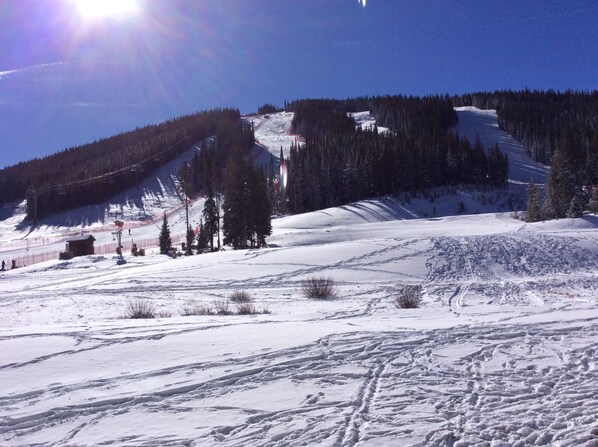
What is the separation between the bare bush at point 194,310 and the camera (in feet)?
45.0

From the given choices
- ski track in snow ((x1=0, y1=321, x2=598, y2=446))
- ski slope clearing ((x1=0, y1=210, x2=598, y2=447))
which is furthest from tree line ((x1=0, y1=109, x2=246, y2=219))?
ski track in snow ((x1=0, y1=321, x2=598, y2=446))

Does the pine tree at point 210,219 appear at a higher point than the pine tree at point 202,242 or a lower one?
higher

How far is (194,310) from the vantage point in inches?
569

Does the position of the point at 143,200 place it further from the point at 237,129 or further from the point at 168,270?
the point at 168,270

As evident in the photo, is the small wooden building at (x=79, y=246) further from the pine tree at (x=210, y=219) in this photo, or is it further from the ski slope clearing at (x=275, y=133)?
the ski slope clearing at (x=275, y=133)

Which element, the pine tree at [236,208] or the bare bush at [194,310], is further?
the pine tree at [236,208]

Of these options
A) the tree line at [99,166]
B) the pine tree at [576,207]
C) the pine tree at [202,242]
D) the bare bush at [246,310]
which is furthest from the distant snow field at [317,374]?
the tree line at [99,166]

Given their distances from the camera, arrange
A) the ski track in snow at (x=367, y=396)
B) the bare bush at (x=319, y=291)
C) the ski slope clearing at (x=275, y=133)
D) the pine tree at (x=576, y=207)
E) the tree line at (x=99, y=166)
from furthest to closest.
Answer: the ski slope clearing at (x=275, y=133)
the tree line at (x=99, y=166)
the pine tree at (x=576, y=207)
the bare bush at (x=319, y=291)
the ski track in snow at (x=367, y=396)

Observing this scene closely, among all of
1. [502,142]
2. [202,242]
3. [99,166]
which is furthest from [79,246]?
[502,142]

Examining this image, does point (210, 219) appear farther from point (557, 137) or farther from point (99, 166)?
point (557, 137)

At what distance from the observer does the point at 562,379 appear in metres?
5.77

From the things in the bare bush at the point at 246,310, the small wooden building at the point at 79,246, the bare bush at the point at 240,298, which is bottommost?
the bare bush at the point at 240,298

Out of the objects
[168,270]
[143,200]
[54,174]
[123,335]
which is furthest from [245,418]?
[54,174]

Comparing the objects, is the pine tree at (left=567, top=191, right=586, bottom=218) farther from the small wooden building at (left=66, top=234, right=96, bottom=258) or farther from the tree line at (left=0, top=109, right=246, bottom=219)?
the tree line at (left=0, top=109, right=246, bottom=219)
